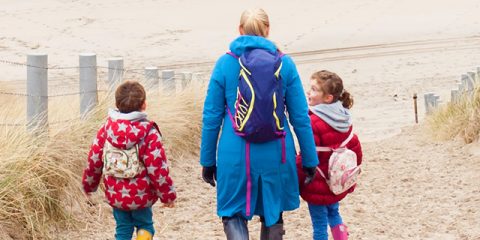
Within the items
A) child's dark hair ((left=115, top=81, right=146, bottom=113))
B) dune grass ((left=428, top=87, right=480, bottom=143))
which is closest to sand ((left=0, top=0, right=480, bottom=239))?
dune grass ((left=428, top=87, right=480, bottom=143))

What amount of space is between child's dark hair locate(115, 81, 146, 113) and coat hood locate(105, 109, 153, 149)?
0.04 m

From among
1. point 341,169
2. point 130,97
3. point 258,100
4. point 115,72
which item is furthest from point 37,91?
point 258,100

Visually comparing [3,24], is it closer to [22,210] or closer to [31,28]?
[31,28]

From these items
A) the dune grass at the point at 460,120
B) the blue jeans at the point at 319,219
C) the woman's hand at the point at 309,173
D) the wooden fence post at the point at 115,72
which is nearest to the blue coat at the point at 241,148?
the woman's hand at the point at 309,173

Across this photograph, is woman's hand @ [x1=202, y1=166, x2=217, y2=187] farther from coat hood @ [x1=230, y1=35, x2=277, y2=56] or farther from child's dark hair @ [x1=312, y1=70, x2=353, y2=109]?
child's dark hair @ [x1=312, y1=70, x2=353, y2=109]

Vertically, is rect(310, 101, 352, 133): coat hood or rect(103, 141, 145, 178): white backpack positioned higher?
rect(310, 101, 352, 133): coat hood

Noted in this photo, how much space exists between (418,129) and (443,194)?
17.9 ft

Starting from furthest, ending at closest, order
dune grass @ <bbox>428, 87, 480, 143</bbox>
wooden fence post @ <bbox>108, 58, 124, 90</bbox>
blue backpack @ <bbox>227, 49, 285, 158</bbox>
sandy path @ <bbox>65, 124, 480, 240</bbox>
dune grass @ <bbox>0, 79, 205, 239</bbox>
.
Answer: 1. dune grass @ <bbox>428, 87, 480, 143</bbox>
2. wooden fence post @ <bbox>108, 58, 124, 90</bbox>
3. sandy path @ <bbox>65, 124, 480, 240</bbox>
4. dune grass @ <bbox>0, 79, 205, 239</bbox>
5. blue backpack @ <bbox>227, 49, 285, 158</bbox>

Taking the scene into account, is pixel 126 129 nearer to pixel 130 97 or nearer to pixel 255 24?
pixel 130 97

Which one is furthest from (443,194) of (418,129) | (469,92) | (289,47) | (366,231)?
(289,47)

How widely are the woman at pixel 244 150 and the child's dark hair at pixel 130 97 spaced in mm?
608

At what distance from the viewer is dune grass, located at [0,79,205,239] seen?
6508 millimetres

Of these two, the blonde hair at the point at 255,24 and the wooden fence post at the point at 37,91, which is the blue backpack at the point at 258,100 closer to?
the blonde hair at the point at 255,24

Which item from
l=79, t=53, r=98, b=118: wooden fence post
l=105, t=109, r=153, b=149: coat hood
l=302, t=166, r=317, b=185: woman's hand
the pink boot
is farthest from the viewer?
l=79, t=53, r=98, b=118: wooden fence post
